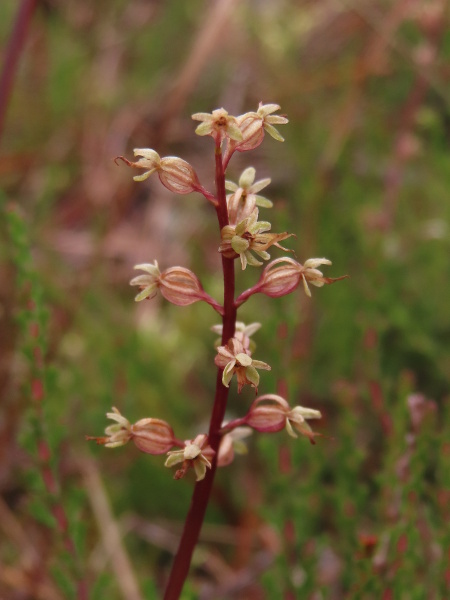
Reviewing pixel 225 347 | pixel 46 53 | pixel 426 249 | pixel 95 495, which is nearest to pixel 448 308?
pixel 426 249

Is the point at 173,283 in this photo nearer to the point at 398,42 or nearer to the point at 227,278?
the point at 227,278

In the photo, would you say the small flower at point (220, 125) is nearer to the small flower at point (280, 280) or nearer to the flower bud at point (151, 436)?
the small flower at point (280, 280)

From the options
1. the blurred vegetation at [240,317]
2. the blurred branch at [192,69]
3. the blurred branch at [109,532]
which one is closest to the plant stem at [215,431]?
the blurred vegetation at [240,317]

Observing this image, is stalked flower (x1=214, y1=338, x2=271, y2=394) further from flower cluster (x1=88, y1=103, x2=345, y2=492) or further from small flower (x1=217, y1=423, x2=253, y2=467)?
small flower (x1=217, y1=423, x2=253, y2=467)

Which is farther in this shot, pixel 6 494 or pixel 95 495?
pixel 6 494

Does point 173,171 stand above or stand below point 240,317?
below

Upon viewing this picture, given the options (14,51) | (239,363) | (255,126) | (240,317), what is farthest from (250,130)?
(240,317)

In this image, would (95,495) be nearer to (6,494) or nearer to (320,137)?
(6,494)
